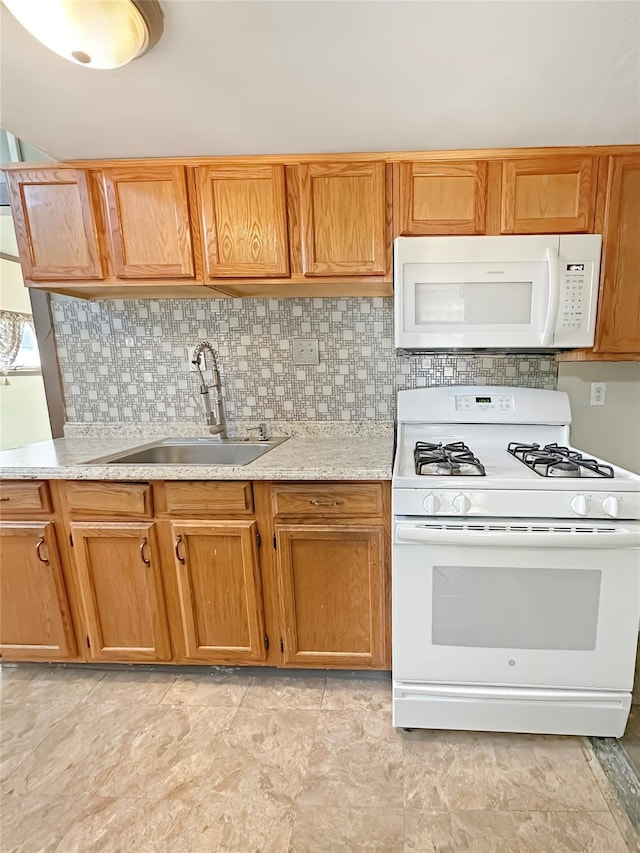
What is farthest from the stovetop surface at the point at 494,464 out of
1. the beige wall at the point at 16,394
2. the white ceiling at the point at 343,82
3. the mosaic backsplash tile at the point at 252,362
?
the beige wall at the point at 16,394

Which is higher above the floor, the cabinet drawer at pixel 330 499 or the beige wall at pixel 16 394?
the beige wall at pixel 16 394

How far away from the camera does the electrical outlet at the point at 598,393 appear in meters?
1.89

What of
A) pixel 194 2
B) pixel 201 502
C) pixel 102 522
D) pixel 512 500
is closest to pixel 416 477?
pixel 512 500

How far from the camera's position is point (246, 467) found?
4.90 feet

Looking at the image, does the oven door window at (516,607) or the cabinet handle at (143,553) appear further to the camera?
the cabinet handle at (143,553)

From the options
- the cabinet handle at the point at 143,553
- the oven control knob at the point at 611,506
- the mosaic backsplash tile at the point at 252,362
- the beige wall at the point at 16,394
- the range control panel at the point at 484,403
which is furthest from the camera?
the beige wall at the point at 16,394

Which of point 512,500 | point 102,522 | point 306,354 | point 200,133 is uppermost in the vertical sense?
point 200,133

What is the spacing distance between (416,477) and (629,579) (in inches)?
28.3

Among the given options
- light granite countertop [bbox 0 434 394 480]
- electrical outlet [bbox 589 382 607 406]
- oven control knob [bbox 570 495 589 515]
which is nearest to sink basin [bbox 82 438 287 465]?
light granite countertop [bbox 0 434 394 480]

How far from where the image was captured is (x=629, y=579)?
1.26 metres

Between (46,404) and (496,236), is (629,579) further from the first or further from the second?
(46,404)

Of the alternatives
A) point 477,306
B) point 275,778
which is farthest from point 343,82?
A: point 275,778

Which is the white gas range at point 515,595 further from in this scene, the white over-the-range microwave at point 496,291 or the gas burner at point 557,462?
the white over-the-range microwave at point 496,291

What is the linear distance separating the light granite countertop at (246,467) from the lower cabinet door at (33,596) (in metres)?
0.24
